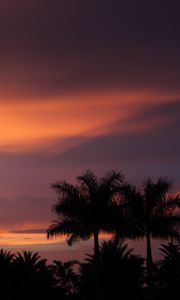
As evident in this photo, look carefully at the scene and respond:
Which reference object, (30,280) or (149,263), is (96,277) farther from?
(30,280)

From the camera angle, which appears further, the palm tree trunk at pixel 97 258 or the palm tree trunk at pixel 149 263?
the palm tree trunk at pixel 149 263

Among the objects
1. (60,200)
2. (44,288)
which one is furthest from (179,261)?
(44,288)

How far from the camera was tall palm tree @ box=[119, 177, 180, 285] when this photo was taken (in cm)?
7144

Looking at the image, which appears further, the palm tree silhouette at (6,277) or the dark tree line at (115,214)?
the palm tree silhouette at (6,277)

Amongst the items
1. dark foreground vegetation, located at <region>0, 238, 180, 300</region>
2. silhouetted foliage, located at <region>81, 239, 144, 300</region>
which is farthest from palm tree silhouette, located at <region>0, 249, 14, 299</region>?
silhouetted foliage, located at <region>81, 239, 144, 300</region>

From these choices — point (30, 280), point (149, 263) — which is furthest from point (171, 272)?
point (30, 280)

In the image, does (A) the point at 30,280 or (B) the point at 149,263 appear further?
(A) the point at 30,280

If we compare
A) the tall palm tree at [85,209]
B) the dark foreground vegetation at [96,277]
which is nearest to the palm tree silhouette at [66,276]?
the dark foreground vegetation at [96,277]

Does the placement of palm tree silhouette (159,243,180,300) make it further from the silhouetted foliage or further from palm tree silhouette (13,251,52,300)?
palm tree silhouette (13,251,52,300)

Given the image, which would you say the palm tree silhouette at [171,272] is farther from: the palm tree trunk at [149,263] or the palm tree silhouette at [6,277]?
the palm tree silhouette at [6,277]

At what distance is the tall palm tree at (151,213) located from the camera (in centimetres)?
7144

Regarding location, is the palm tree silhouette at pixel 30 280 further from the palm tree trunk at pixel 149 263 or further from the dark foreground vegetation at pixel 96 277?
the palm tree trunk at pixel 149 263

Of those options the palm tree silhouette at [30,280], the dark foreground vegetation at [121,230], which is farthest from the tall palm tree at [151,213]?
the palm tree silhouette at [30,280]

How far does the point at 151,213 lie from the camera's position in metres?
72.4
